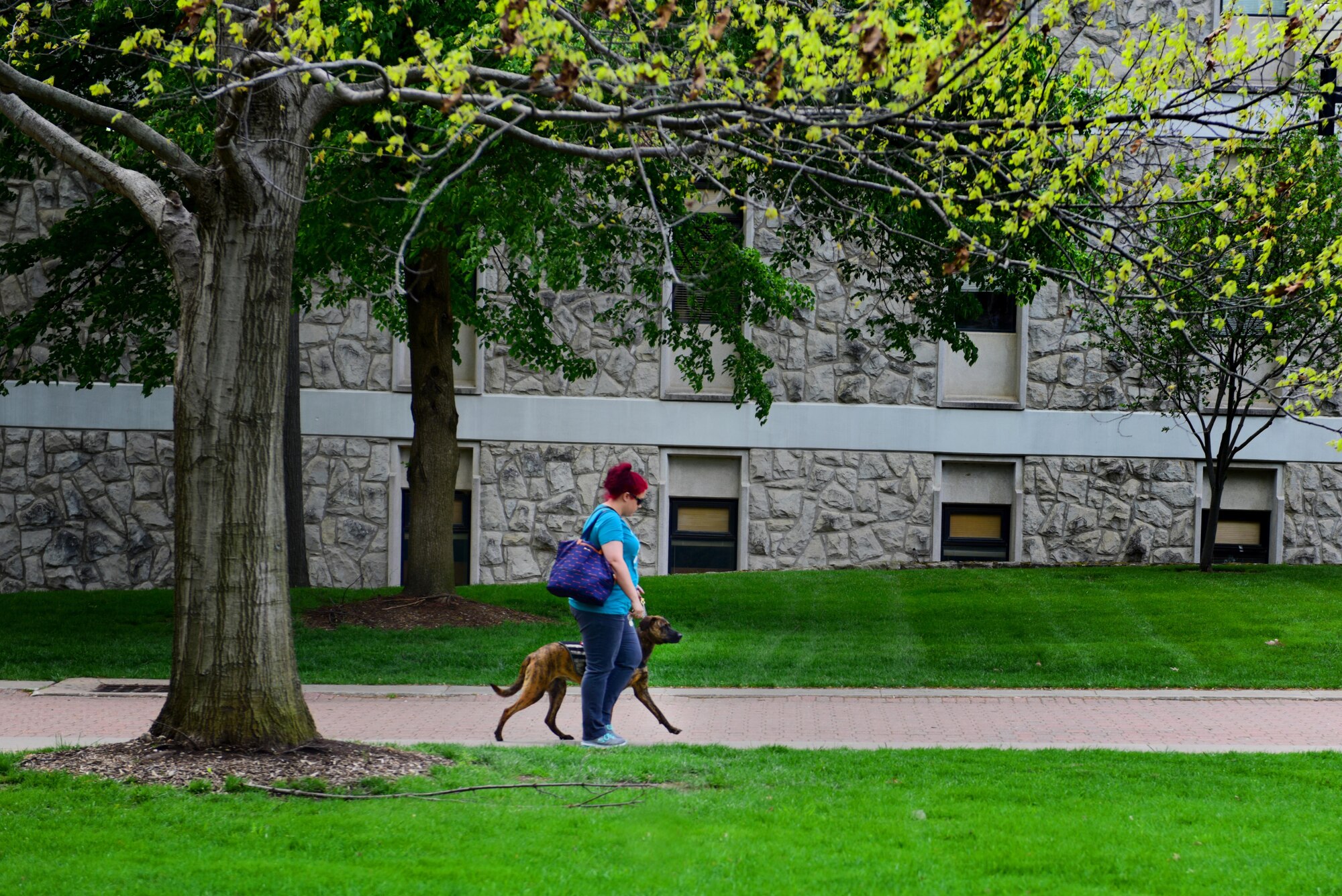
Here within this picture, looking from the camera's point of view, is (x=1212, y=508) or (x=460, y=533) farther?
(x=460, y=533)

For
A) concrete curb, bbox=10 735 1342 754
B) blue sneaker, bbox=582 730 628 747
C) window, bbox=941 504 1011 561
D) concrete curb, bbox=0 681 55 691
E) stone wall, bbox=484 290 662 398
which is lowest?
concrete curb, bbox=0 681 55 691

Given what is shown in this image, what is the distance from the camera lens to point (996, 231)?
12.4 metres

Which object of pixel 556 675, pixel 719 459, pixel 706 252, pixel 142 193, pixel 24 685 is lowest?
pixel 24 685

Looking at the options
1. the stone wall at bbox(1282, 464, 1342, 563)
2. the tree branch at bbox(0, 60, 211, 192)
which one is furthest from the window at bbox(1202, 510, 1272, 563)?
the tree branch at bbox(0, 60, 211, 192)

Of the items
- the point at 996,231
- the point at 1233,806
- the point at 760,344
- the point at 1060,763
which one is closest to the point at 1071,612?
the point at 996,231

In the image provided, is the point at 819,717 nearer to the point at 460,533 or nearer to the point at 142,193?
the point at 142,193

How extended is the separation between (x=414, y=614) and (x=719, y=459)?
6.77m

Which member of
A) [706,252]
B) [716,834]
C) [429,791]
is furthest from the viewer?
[706,252]

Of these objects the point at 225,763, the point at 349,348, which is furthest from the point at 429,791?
the point at 349,348

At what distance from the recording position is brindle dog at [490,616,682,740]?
8477 mm

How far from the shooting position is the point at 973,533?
66.9 feet

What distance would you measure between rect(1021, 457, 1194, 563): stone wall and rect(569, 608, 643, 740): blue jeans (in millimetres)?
12832

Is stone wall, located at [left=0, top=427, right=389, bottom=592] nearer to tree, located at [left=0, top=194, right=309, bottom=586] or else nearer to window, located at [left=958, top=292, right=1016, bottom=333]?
tree, located at [left=0, top=194, right=309, bottom=586]

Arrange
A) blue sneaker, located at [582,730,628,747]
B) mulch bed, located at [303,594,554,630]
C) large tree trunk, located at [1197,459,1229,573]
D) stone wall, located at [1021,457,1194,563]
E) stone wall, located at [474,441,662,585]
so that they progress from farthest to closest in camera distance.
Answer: stone wall, located at [1021,457,1194,563]
stone wall, located at [474,441,662,585]
large tree trunk, located at [1197,459,1229,573]
mulch bed, located at [303,594,554,630]
blue sneaker, located at [582,730,628,747]
